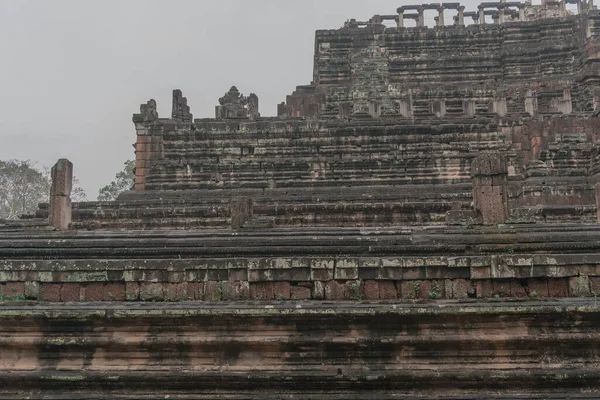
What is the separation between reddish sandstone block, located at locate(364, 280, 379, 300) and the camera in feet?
25.1

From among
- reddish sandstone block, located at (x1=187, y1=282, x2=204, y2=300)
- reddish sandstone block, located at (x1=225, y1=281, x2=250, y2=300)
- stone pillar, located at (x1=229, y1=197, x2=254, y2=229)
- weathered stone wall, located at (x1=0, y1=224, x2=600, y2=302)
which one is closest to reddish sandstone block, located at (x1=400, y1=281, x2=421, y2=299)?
weathered stone wall, located at (x1=0, y1=224, x2=600, y2=302)

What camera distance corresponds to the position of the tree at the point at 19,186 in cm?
5319

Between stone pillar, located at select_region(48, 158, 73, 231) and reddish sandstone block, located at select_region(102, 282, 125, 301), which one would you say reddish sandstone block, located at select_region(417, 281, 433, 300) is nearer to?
reddish sandstone block, located at select_region(102, 282, 125, 301)

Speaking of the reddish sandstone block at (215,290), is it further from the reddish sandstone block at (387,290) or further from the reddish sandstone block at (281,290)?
the reddish sandstone block at (387,290)

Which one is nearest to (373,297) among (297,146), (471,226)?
(471,226)

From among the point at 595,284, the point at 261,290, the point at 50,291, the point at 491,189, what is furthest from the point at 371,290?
the point at 50,291

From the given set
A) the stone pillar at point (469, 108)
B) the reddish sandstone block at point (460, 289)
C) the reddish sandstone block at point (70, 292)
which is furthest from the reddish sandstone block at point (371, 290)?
the stone pillar at point (469, 108)

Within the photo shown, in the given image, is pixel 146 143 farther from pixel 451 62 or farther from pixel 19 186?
pixel 19 186

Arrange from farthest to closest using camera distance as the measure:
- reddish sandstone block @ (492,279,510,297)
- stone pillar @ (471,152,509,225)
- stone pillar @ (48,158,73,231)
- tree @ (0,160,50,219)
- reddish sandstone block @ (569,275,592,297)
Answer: tree @ (0,160,50,219), stone pillar @ (48,158,73,231), stone pillar @ (471,152,509,225), reddish sandstone block @ (492,279,510,297), reddish sandstone block @ (569,275,592,297)

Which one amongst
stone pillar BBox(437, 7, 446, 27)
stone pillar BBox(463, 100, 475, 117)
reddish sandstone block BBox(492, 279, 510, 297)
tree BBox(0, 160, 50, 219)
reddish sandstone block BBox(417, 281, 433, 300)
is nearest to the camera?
reddish sandstone block BBox(492, 279, 510, 297)

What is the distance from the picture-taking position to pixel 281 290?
7.75m

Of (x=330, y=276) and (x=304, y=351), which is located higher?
(x=330, y=276)

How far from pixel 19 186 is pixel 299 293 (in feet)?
171

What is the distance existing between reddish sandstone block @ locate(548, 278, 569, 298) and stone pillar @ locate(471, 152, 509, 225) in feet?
7.78
